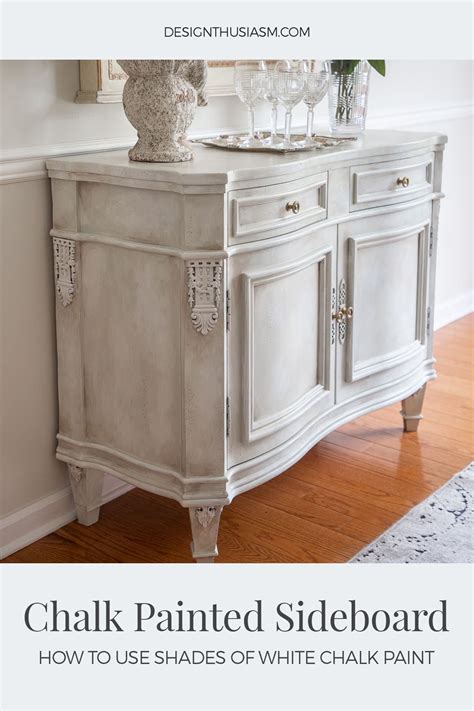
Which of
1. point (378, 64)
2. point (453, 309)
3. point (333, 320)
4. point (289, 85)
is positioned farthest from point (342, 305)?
point (453, 309)

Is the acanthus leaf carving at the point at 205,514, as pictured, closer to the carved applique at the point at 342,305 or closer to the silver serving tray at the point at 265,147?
the carved applique at the point at 342,305

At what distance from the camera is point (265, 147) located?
2.15 meters

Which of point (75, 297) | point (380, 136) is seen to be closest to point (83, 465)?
point (75, 297)

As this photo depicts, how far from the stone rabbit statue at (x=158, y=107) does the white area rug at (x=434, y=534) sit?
103 centimetres

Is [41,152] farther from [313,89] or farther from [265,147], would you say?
[313,89]

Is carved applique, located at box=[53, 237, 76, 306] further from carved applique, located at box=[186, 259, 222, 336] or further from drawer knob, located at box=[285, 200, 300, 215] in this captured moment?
drawer knob, located at box=[285, 200, 300, 215]

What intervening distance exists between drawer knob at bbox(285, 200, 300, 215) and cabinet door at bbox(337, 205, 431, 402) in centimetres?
28

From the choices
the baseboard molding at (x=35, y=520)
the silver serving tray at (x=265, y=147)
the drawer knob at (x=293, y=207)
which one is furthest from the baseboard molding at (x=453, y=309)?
the baseboard molding at (x=35, y=520)

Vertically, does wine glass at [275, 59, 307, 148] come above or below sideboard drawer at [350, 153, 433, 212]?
above

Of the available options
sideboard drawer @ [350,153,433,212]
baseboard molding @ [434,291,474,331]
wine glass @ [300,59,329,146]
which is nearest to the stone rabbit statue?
wine glass @ [300,59,329,146]

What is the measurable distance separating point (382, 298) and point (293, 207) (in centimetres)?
60

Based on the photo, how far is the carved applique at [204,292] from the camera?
6.10ft

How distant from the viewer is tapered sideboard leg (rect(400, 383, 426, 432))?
9.37ft
